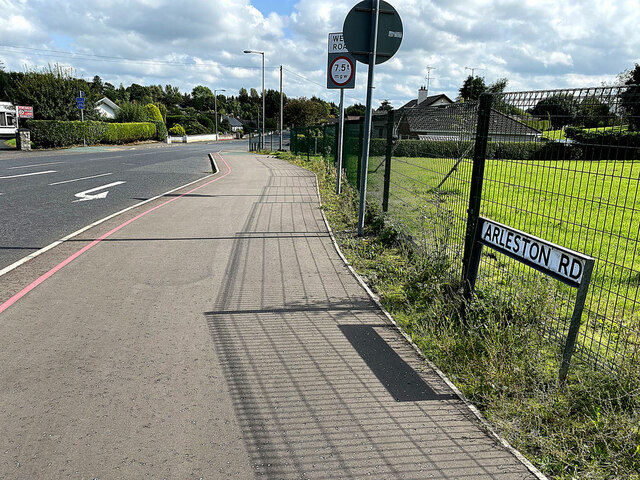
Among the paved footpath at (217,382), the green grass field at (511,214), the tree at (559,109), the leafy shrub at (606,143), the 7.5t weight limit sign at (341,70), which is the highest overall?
the 7.5t weight limit sign at (341,70)

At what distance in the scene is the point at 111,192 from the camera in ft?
44.0

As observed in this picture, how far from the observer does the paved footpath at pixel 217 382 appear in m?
2.73

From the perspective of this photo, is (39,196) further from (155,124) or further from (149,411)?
(155,124)

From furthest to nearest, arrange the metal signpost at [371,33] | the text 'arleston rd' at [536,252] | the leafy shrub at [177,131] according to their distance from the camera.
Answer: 1. the leafy shrub at [177,131]
2. the metal signpost at [371,33]
3. the text 'arleston rd' at [536,252]

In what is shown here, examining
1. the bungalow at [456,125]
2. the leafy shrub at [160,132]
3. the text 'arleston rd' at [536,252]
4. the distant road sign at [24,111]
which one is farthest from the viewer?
the leafy shrub at [160,132]

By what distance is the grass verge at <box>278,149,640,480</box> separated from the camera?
2.72 meters

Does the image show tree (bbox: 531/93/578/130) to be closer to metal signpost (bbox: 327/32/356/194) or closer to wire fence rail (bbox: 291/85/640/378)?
wire fence rail (bbox: 291/85/640/378)

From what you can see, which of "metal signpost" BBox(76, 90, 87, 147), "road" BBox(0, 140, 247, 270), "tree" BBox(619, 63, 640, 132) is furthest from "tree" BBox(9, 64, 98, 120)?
"tree" BBox(619, 63, 640, 132)

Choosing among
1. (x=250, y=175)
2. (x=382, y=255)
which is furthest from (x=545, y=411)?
(x=250, y=175)

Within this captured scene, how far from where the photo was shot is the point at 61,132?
3706 cm

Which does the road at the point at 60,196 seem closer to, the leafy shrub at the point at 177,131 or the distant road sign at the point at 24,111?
the distant road sign at the point at 24,111

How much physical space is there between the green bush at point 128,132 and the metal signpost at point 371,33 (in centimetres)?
4362

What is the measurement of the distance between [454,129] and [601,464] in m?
3.73

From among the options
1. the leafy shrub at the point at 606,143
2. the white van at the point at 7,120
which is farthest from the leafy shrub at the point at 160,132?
the leafy shrub at the point at 606,143
